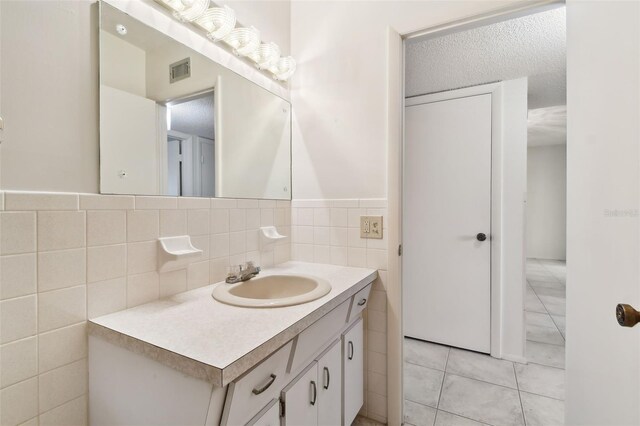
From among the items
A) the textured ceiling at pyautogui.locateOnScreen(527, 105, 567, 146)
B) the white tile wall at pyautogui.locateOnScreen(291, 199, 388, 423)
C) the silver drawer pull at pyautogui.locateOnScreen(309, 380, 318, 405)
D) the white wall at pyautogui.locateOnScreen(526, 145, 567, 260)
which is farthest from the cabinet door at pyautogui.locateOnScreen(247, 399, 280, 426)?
the white wall at pyautogui.locateOnScreen(526, 145, 567, 260)

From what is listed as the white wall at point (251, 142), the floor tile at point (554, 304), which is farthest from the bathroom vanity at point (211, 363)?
the floor tile at point (554, 304)

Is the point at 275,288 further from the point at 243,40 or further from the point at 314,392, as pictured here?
the point at 243,40

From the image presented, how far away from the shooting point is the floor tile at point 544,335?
98.7 inches

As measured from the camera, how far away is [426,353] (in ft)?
7.63

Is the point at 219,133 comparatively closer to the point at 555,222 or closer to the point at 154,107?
the point at 154,107

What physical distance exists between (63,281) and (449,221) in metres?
2.39

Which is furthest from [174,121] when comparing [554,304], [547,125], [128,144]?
[547,125]

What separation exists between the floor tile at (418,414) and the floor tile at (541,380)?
27.2 inches

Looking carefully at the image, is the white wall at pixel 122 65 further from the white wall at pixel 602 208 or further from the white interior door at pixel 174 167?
the white wall at pixel 602 208

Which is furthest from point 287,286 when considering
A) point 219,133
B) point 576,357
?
point 576,357

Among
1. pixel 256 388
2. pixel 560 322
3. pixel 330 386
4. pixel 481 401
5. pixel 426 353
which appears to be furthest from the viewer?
pixel 560 322

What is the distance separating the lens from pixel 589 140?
3.01 feet

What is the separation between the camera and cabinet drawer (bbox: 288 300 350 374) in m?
0.92

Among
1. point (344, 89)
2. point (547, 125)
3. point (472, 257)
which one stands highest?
point (547, 125)
